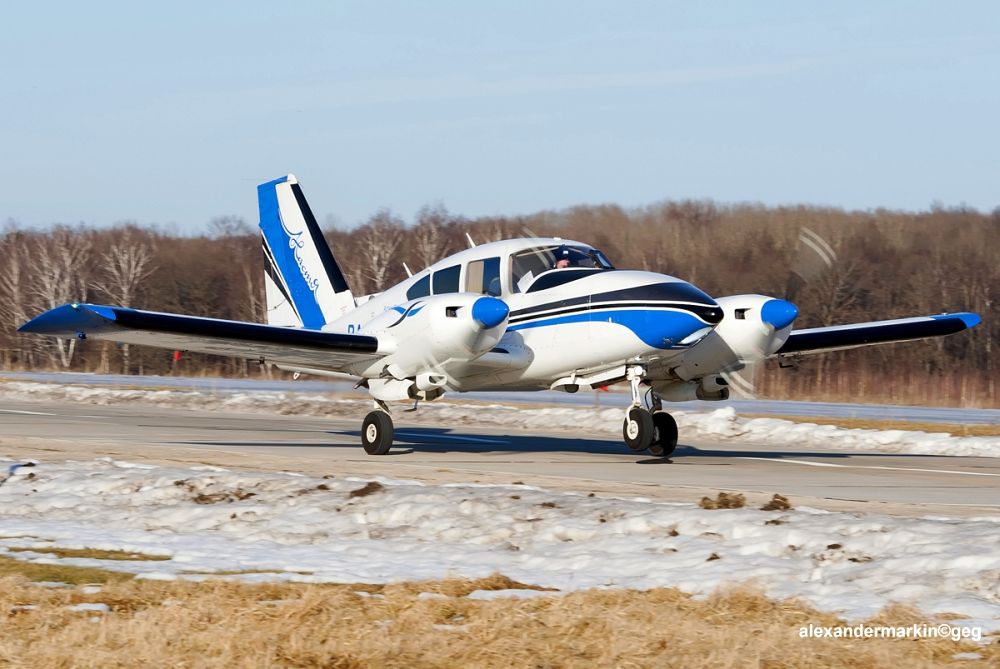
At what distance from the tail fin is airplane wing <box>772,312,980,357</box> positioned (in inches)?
320

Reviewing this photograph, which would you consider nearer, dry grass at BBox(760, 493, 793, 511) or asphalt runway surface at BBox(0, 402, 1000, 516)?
dry grass at BBox(760, 493, 793, 511)

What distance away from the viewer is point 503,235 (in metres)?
56.9

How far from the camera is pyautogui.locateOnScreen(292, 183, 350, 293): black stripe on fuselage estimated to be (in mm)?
22438

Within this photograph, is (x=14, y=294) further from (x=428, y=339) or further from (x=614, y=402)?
(x=428, y=339)

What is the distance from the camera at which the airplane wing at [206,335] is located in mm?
16750

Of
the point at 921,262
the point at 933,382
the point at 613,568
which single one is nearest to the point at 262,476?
the point at 613,568

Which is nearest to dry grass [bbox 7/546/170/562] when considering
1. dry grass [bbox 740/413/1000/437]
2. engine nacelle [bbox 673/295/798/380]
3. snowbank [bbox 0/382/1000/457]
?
engine nacelle [bbox 673/295/798/380]

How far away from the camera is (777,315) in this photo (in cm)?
1733

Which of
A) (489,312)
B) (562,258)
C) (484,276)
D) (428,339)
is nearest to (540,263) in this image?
(562,258)

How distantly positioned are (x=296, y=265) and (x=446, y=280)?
4.95 metres

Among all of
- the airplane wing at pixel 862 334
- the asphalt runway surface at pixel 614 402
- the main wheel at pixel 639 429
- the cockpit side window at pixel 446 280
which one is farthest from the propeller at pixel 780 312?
the asphalt runway surface at pixel 614 402

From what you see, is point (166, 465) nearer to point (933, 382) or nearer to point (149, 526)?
point (149, 526)

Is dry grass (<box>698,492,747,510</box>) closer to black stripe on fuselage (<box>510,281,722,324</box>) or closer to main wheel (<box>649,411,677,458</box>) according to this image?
black stripe on fuselage (<box>510,281,722,324</box>)

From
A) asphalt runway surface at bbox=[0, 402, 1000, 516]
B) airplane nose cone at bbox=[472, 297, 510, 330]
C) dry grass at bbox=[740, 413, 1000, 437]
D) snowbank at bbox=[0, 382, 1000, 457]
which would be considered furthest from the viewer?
dry grass at bbox=[740, 413, 1000, 437]
